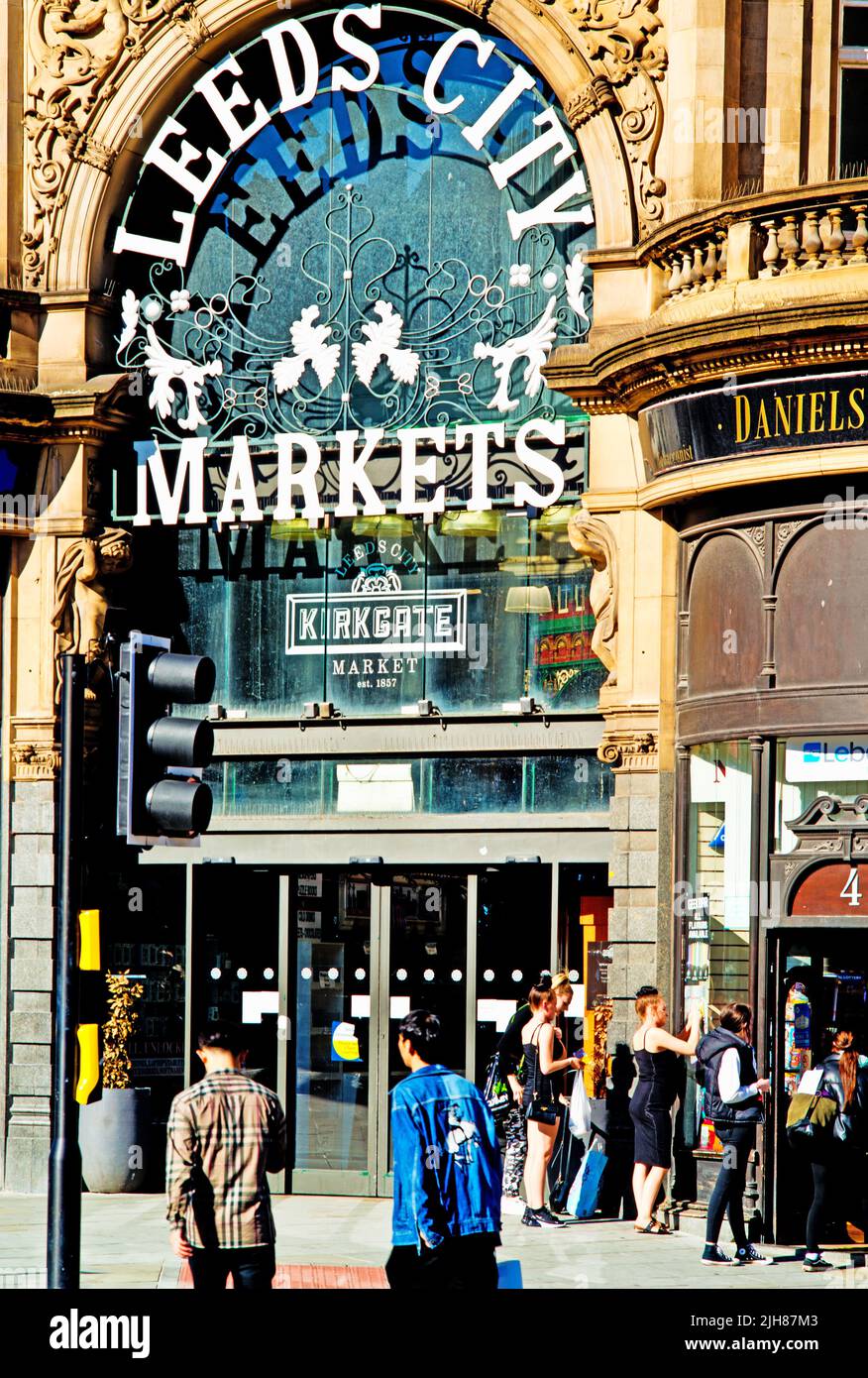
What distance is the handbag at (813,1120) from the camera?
13500mm

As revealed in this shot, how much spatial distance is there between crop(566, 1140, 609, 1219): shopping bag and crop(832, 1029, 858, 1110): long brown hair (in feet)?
9.40

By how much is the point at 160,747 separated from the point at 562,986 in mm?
7579

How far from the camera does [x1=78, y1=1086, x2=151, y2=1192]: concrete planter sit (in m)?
17.5

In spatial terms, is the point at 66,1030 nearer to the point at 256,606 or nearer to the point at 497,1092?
the point at 497,1092

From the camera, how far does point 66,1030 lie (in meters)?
9.44

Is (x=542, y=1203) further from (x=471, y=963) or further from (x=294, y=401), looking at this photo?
(x=294, y=401)

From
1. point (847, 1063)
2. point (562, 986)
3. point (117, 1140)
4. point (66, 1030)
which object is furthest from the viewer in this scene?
point (117, 1140)

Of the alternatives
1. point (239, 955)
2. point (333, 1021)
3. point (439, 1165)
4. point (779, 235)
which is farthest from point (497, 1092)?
point (439, 1165)

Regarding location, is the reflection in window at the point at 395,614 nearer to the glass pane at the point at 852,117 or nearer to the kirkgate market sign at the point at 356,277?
the kirkgate market sign at the point at 356,277

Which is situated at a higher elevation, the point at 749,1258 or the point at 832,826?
the point at 832,826

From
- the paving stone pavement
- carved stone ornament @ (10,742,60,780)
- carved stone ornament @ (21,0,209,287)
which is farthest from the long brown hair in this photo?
carved stone ornament @ (21,0,209,287)

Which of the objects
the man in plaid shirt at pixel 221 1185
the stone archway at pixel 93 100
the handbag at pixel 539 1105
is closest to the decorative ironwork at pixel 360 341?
the stone archway at pixel 93 100

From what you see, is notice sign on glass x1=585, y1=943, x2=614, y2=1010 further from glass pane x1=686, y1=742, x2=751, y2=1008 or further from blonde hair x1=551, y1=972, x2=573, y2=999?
glass pane x1=686, y1=742, x2=751, y2=1008

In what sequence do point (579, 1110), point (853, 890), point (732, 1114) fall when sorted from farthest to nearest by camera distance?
point (579, 1110), point (853, 890), point (732, 1114)
